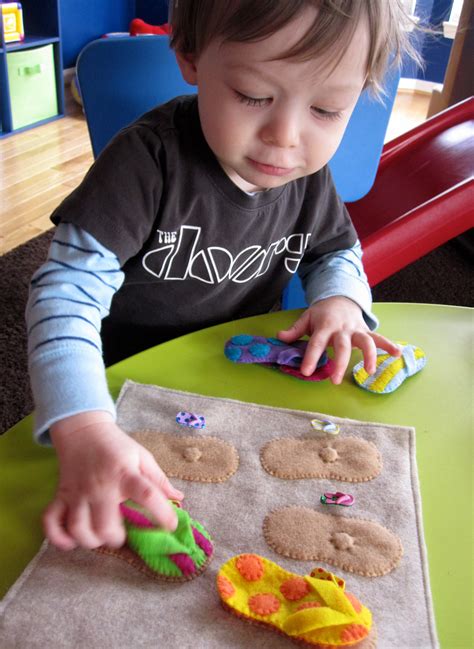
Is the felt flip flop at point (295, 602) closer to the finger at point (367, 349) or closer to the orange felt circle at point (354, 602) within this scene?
the orange felt circle at point (354, 602)

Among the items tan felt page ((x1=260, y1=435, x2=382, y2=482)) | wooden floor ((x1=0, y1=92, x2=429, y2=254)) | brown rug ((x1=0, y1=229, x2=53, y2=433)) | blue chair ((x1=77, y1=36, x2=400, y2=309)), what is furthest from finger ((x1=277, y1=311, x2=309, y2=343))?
wooden floor ((x1=0, y1=92, x2=429, y2=254))

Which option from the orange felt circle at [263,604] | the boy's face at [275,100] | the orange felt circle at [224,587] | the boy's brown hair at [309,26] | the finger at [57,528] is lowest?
the orange felt circle at [263,604]

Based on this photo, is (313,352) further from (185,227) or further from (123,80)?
(123,80)

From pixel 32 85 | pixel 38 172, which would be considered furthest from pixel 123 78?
pixel 32 85

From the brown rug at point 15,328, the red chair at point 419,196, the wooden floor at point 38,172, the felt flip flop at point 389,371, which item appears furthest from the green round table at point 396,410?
the wooden floor at point 38,172

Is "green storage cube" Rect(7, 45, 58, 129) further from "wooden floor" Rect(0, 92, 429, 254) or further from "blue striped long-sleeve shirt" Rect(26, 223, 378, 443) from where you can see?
"blue striped long-sleeve shirt" Rect(26, 223, 378, 443)

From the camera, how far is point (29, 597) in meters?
0.34

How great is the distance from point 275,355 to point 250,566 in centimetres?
22

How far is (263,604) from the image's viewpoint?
1.15ft

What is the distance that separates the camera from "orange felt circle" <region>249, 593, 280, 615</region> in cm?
35

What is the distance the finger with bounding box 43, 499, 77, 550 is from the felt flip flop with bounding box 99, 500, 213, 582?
0.11ft

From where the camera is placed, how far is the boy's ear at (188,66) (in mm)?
565

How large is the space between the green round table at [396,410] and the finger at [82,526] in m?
0.05

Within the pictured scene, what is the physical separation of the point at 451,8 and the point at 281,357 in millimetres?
3790
